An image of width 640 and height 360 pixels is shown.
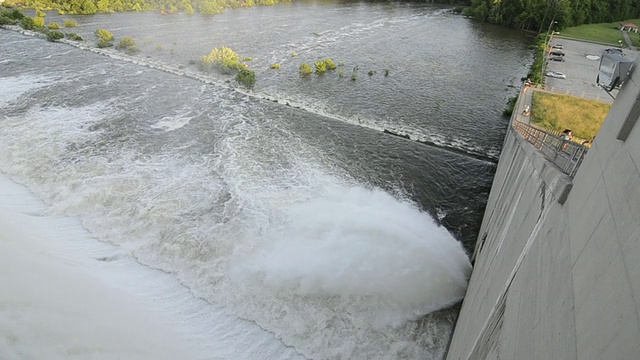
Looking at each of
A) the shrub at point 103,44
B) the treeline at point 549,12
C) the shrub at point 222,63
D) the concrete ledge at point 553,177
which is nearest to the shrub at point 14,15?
the shrub at point 103,44

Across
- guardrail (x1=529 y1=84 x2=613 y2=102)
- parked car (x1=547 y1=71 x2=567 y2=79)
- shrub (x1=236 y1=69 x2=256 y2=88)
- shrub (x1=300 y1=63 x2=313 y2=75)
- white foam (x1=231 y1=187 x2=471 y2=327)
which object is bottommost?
white foam (x1=231 y1=187 x2=471 y2=327)

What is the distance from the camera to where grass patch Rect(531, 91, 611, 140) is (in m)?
23.4

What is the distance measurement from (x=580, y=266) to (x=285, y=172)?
59.8 feet

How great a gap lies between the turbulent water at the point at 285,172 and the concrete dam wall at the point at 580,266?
6.24 meters

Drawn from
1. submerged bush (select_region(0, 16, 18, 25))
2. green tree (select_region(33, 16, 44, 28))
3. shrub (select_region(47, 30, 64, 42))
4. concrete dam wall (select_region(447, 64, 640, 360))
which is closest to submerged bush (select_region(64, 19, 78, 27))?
green tree (select_region(33, 16, 44, 28))

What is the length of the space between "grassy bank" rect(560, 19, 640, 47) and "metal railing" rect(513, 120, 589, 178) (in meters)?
48.6

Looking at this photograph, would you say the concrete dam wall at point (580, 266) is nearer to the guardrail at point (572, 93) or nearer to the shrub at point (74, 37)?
the guardrail at point (572, 93)

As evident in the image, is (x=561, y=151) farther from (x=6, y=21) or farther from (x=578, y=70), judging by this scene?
(x=6, y=21)

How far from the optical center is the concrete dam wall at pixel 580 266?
3924 millimetres

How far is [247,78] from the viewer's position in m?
35.2

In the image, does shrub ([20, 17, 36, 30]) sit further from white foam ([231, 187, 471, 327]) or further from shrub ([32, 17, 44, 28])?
white foam ([231, 187, 471, 327])

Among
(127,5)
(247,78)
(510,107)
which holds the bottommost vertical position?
(247,78)

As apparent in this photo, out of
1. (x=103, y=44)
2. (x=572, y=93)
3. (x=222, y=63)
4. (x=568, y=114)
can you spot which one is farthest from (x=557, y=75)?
(x=103, y=44)

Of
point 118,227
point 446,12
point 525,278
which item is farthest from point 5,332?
point 446,12
